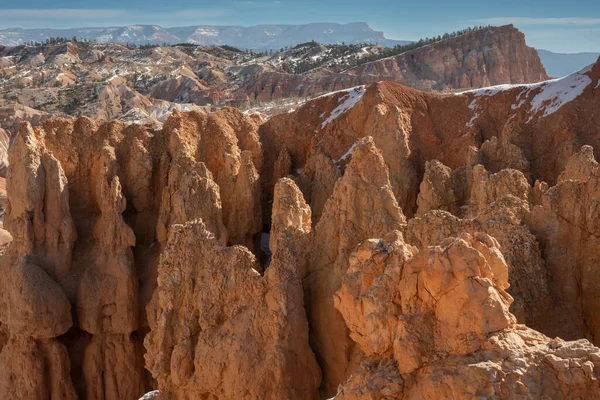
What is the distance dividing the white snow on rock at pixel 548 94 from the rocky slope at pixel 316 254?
15 cm

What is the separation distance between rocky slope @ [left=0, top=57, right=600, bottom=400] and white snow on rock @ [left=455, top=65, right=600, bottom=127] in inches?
6.0

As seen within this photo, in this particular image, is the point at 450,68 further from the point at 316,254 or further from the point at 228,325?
the point at 228,325

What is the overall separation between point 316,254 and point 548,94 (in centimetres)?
2466

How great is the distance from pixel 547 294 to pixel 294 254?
5.62 metres

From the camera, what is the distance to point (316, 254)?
646 inches

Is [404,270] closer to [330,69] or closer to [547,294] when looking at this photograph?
[547,294]

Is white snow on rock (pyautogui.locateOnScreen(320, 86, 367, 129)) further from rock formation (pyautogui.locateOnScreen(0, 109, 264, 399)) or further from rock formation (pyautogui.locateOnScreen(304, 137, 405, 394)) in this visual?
rock formation (pyautogui.locateOnScreen(304, 137, 405, 394))

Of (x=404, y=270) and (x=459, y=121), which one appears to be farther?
(x=459, y=121)

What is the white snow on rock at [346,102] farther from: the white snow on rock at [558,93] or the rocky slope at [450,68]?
the rocky slope at [450,68]

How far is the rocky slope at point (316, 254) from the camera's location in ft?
29.0

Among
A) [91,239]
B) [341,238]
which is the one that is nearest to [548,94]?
[341,238]

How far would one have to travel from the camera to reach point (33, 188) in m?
24.3

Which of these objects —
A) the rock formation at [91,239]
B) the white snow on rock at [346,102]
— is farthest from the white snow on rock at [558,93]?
the rock formation at [91,239]

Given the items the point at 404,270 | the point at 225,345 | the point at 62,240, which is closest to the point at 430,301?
the point at 404,270
